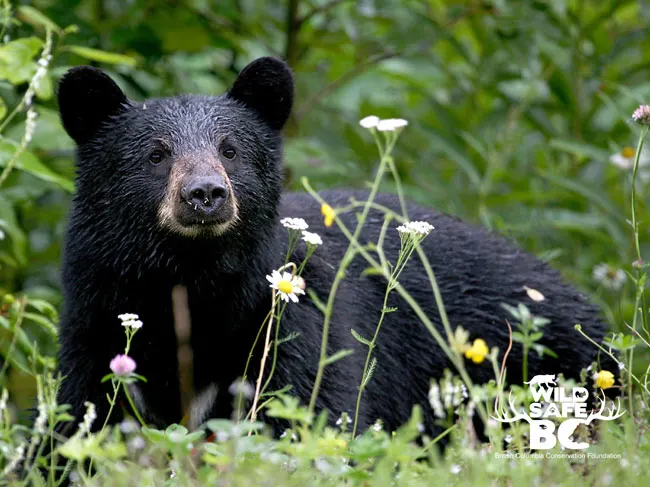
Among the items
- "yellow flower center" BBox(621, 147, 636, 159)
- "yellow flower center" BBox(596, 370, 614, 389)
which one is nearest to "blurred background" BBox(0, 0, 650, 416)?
"yellow flower center" BBox(621, 147, 636, 159)

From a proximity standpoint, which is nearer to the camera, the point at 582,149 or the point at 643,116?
the point at 643,116

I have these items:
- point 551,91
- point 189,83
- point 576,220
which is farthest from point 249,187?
point 551,91

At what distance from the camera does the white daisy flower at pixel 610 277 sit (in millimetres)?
6812

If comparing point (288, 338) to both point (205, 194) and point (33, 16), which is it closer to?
point (205, 194)

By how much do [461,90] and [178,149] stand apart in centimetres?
438

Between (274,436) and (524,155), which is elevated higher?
(524,155)

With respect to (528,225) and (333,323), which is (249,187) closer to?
(333,323)

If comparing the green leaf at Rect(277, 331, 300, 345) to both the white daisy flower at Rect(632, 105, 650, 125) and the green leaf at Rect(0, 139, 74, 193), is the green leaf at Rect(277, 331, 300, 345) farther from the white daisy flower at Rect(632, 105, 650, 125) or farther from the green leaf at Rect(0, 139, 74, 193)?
the green leaf at Rect(0, 139, 74, 193)

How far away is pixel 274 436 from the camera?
4.72m

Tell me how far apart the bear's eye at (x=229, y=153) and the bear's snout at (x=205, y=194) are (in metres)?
0.50

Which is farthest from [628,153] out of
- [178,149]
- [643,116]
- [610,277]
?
[178,149]

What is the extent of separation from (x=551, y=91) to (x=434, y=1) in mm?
1221

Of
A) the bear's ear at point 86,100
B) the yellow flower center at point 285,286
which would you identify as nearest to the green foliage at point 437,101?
the bear's ear at point 86,100

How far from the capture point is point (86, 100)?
5141 millimetres
